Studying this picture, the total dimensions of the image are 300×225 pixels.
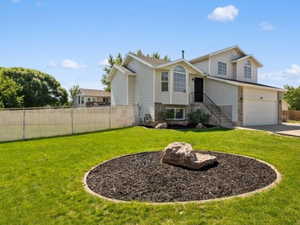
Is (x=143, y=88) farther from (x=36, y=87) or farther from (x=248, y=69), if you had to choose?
(x=36, y=87)

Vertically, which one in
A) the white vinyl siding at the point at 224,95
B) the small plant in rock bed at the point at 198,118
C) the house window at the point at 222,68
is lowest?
the small plant in rock bed at the point at 198,118

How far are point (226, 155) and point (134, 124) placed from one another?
10.1 metres

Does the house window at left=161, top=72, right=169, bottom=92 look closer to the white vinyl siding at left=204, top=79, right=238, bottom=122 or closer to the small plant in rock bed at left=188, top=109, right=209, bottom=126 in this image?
the small plant in rock bed at left=188, top=109, right=209, bottom=126

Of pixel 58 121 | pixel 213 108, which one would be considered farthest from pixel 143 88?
pixel 58 121

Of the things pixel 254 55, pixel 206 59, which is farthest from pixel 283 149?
pixel 254 55

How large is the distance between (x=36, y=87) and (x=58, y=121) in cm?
2573

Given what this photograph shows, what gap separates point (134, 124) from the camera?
52.8 ft

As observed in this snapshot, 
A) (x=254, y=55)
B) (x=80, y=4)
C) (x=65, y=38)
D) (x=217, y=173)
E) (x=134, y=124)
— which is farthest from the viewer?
(x=254, y=55)

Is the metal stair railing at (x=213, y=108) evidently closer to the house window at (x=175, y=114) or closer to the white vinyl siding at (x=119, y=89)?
the house window at (x=175, y=114)

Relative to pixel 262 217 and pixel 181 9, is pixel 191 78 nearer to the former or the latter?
pixel 181 9

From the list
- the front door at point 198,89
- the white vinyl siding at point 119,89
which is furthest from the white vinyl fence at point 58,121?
the front door at point 198,89

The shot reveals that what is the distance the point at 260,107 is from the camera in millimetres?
17984

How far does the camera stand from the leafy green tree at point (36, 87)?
3237cm

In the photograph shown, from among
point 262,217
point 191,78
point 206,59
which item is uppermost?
point 206,59
